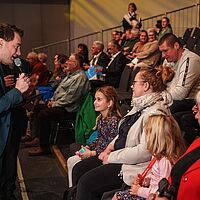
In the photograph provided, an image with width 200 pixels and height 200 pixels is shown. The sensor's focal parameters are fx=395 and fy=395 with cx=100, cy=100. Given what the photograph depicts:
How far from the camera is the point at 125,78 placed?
17.1 feet

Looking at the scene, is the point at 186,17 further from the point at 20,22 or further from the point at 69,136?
the point at 20,22

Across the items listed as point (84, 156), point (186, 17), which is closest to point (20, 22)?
point (186, 17)

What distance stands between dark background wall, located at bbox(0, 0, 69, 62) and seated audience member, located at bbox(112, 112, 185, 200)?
10.5 m

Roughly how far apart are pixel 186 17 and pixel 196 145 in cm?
599

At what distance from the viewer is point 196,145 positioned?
1.88m

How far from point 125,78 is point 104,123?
2.14 metres

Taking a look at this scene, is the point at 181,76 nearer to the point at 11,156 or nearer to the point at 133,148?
the point at 133,148

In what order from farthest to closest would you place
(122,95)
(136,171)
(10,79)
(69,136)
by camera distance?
1. (69,136)
2. (122,95)
3. (10,79)
4. (136,171)

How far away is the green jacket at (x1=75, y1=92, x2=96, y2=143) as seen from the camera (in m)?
4.10

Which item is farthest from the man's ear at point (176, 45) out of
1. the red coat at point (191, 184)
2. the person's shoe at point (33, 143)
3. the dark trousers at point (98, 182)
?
the person's shoe at point (33, 143)

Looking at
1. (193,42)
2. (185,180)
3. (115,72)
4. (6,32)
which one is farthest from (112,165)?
(193,42)

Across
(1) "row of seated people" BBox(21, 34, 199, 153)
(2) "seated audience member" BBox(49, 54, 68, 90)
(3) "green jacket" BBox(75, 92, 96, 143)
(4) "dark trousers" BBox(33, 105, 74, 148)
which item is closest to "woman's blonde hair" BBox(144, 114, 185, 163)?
(1) "row of seated people" BBox(21, 34, 199, 153)

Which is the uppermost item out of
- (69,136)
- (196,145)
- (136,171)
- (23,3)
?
(23,3)

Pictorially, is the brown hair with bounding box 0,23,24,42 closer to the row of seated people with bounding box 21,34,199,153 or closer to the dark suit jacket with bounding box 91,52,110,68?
the row of seated people with bounding box 21,34,199,153
